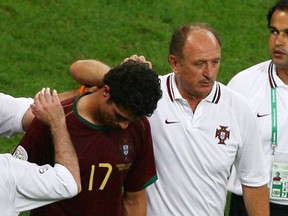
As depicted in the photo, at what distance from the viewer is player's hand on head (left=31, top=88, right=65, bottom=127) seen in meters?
4.92

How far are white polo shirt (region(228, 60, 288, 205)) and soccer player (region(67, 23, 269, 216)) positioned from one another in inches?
17.3

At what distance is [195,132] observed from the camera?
5426 mm

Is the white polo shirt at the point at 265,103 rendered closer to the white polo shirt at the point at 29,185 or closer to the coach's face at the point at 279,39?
the coach's face at the point at 279,39

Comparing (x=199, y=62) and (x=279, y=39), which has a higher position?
(x=199, y=62)

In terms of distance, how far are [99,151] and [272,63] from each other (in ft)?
5.39

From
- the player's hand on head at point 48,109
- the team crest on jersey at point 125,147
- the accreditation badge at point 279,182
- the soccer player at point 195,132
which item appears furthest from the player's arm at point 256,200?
the player's hand on head at point 48,109

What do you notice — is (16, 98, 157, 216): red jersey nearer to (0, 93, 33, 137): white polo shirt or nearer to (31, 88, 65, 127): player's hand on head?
(31, 88, 65, 127): player's hand on head

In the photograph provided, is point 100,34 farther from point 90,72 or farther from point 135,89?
point 135,89

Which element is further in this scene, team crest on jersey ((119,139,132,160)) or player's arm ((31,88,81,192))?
team crest on jersey ((119,139,132,160))

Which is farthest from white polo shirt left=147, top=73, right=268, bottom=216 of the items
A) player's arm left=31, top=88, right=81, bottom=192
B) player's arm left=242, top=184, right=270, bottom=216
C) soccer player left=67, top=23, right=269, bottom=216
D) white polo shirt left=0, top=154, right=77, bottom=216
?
white polo shirt left=0, top=154, right=77, bottom=216

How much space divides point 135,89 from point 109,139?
40 cm

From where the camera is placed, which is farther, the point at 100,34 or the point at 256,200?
the point at 100,34

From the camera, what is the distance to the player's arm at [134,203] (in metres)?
5.44

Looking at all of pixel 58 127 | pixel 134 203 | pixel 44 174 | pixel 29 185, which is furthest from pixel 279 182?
pixel 29 185
